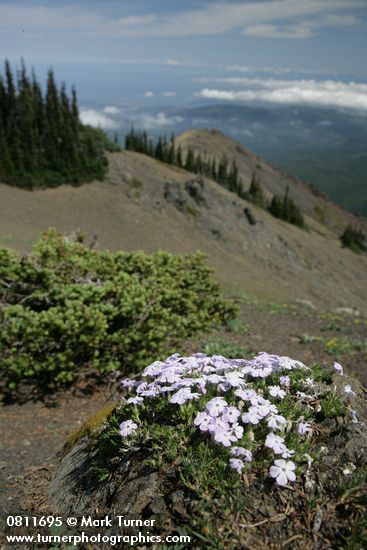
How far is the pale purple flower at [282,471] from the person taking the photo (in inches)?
110

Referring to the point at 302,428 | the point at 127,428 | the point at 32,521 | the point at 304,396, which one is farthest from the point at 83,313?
the point at 302,428

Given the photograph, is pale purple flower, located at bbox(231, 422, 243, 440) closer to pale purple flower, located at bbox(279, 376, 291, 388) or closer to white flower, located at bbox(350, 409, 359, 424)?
pale purple flower, located at bbox(279, 376, 291, 388)

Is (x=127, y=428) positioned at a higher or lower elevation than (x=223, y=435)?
lower

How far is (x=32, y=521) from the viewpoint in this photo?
372cm

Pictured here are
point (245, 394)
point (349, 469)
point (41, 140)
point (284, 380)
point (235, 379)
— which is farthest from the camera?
point (41, 140)

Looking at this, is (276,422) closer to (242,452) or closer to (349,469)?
(242,452)

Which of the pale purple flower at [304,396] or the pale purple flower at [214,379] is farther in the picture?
the pale purple flower at [304,396]

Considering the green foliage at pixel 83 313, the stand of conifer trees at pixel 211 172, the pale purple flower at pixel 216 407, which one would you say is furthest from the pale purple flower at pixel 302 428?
the stand of conifer trees at pixel 211 172

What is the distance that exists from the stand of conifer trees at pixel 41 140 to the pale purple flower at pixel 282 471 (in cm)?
4367

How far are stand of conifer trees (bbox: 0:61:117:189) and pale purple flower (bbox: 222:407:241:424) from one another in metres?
43.2

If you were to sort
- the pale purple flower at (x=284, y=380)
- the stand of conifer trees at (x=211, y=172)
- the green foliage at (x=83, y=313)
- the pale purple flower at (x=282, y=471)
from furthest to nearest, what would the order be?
the stand of conifer trees at (x=211, y=172) → the green foliage at (x=83, y=313) → the pale purple flower at (x=284, y=380) → the pale purple flower at (x=282, y=471)

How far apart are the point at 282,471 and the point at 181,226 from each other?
45090 millimetres

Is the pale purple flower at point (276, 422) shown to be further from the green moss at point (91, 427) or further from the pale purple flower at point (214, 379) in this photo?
the green moss at point (91, 427)

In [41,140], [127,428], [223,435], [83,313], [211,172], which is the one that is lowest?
[211,172]
